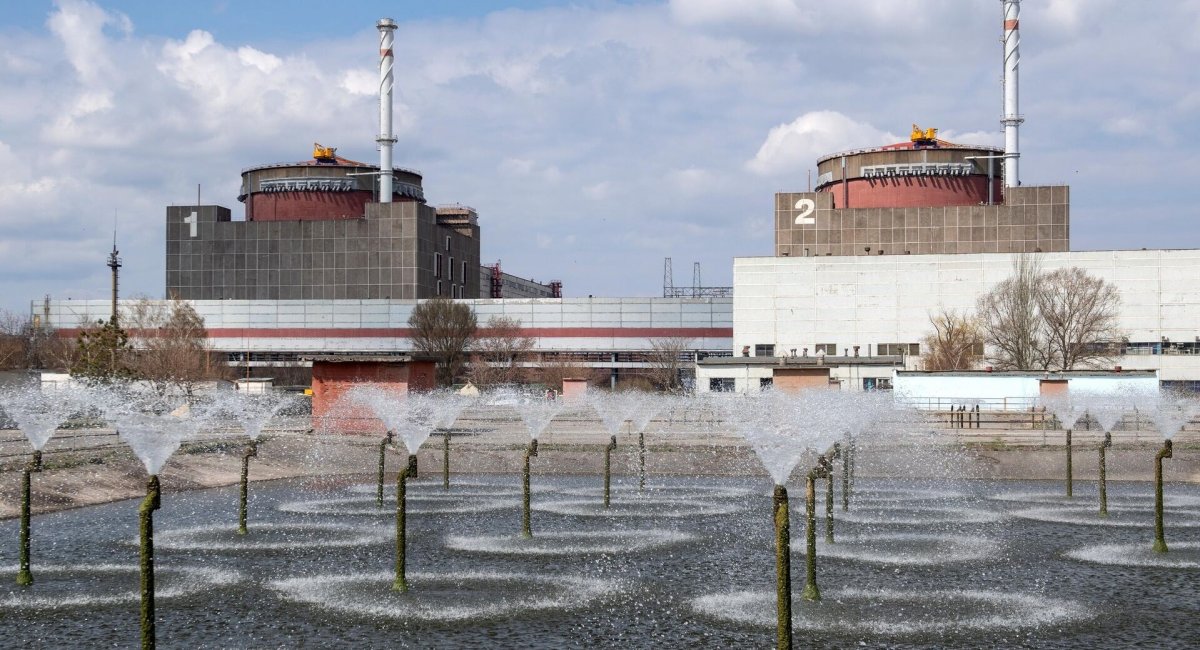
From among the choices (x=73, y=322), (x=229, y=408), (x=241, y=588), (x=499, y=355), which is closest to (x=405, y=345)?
(x=499, y=355)

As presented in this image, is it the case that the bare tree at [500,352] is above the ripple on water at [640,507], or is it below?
above

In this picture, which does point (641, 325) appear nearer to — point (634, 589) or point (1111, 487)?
point (1111, 487)

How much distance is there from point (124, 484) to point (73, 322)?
127819 mm

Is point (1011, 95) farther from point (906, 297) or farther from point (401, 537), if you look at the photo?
point (401, 537)

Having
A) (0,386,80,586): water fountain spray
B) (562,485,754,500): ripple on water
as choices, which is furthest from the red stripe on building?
(562,485,754,500): ripple on water

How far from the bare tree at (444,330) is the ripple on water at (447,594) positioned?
11288 centimetres

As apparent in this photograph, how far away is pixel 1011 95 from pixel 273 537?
365 feet

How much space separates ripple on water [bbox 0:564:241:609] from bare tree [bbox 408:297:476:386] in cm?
11158

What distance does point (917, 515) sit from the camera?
35312mm

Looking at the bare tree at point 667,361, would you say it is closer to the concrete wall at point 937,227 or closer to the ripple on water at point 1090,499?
the concrete wall at point 937,227

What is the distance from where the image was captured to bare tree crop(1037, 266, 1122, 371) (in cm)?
10984

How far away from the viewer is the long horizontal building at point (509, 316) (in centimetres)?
14612

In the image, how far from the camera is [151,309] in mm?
144000

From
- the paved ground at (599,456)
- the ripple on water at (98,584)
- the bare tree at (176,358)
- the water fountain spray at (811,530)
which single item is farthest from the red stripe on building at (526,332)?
the water fountain spray at (811,530)
